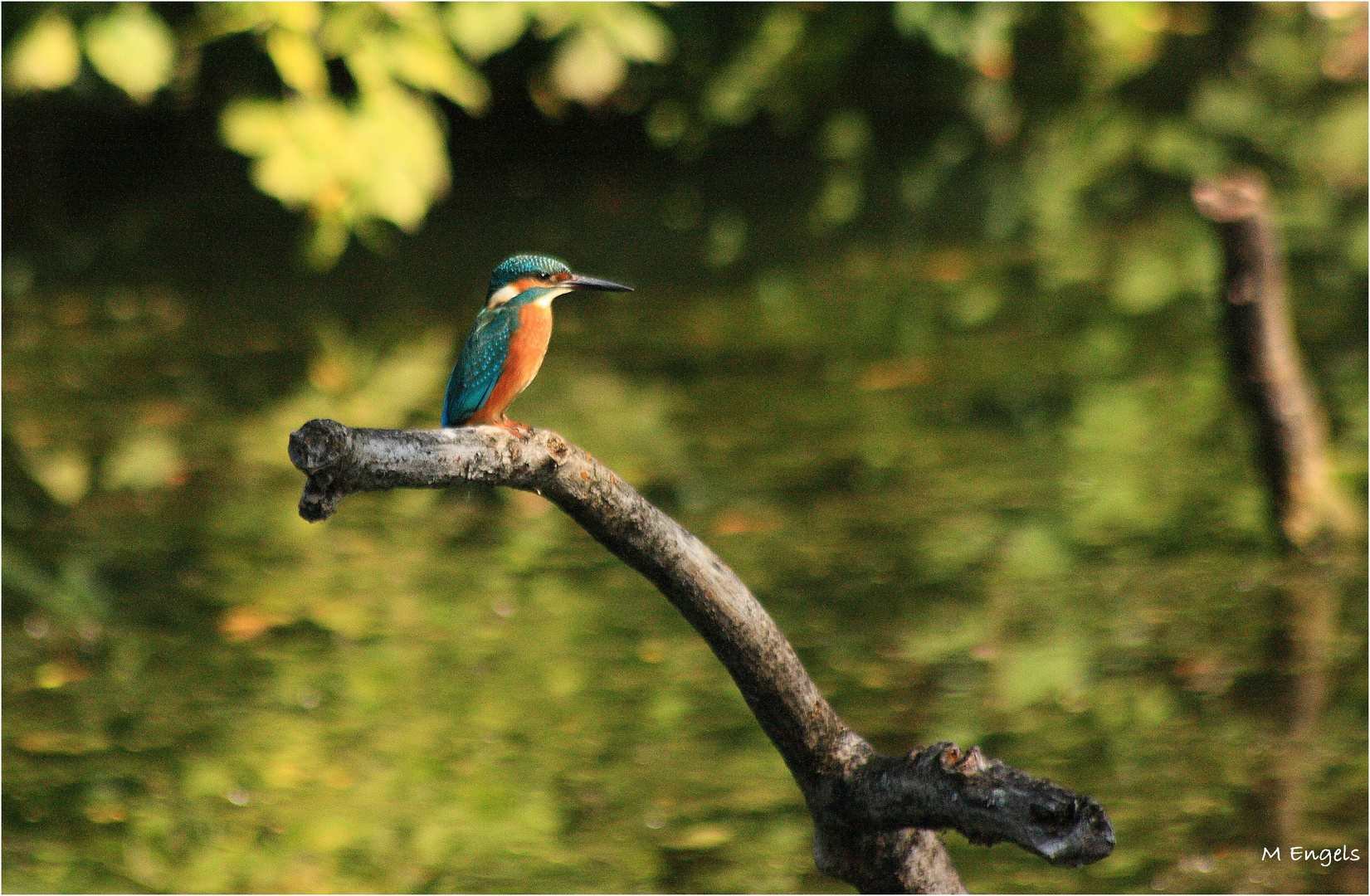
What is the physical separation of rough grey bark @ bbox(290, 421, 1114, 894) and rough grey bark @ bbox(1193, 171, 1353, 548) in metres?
3.07

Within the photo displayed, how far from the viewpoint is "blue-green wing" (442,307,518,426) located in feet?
8.36

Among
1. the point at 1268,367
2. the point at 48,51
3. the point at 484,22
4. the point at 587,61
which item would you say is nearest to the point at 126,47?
the point at 48,51

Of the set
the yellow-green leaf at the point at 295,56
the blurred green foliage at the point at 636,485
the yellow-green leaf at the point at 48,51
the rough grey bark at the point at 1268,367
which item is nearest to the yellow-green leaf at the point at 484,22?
the blurred green foliage at the point at 636,485

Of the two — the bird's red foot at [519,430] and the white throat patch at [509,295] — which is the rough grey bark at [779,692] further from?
the white throat patch at [509,295]

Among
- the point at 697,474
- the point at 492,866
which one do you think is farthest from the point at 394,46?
the point at 492,866

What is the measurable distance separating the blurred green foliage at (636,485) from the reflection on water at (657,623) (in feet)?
0.06

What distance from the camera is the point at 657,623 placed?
16.5ft

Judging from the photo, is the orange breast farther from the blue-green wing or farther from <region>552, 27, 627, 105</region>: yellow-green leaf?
<region>552, 27, 627, 105</region>: yellow-green leaf

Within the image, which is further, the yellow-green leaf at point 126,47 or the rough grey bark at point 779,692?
the yellow-green leaf at point 126,47

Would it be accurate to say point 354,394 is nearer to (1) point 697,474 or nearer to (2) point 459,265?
Answer: (1) point 697,474

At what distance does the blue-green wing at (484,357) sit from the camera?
8.36ft

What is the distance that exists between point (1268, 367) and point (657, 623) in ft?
7.14
